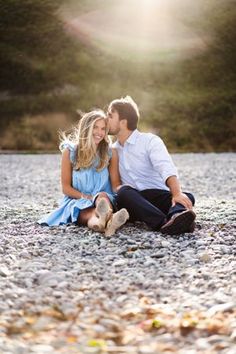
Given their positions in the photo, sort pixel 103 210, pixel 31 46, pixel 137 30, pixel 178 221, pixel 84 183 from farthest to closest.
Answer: pixel 137 30 < pixel 31 46 < pixel 84 183 < pixel 178 221 < pixel 103 210

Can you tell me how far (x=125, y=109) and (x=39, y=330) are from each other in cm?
414

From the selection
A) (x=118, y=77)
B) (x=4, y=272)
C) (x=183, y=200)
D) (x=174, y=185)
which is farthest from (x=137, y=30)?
(x=4, y=272)

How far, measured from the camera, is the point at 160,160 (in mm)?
8242

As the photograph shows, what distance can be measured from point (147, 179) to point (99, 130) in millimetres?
966

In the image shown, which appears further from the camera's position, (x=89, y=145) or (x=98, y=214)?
(x=89, y=145)

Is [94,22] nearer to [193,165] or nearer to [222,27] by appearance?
[222,27]

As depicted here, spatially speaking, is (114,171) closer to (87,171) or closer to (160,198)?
(87,171)

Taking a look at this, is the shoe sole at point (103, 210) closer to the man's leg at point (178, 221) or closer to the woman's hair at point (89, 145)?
the man's leg at point (178, 221)

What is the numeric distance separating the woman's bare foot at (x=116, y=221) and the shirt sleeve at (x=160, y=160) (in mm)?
907

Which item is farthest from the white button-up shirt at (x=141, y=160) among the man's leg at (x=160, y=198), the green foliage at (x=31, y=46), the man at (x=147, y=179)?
the green foliage at (x=31, y=46)

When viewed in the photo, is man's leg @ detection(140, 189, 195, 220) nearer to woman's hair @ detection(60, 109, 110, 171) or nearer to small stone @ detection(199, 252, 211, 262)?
woman's hair @ detection(60, 109, 110, 171)

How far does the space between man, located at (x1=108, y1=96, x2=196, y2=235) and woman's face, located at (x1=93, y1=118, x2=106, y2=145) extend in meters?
0.13

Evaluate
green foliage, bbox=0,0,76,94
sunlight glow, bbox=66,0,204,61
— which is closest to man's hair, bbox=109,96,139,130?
green foliage, bbox=0,0,76,94

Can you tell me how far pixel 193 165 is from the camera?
23.6 m
